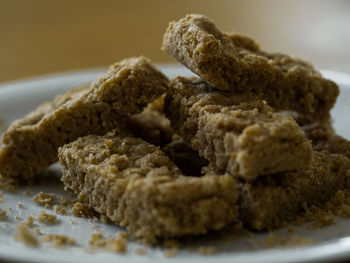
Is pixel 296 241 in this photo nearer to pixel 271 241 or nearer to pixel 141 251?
pixel 271 241

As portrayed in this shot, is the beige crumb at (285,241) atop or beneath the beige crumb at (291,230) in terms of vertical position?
beneath

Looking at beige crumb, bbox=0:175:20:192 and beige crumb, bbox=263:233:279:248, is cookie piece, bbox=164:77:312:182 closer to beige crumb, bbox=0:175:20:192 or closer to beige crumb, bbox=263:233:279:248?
beige crumb, bbox=263:233:279:248

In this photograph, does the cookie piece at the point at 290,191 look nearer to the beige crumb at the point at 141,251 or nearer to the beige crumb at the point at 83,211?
the beige crumb at the point at 141,251

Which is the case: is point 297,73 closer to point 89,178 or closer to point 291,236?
point 291,236

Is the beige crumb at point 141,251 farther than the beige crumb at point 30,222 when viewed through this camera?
No

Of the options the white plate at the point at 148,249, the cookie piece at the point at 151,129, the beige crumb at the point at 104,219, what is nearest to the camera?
the white plate at the point at 148,249

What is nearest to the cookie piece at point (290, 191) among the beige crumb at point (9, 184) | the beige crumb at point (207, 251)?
the beige crumb at point (207, 251)

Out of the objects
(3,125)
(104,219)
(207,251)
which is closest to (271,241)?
(207,251)
